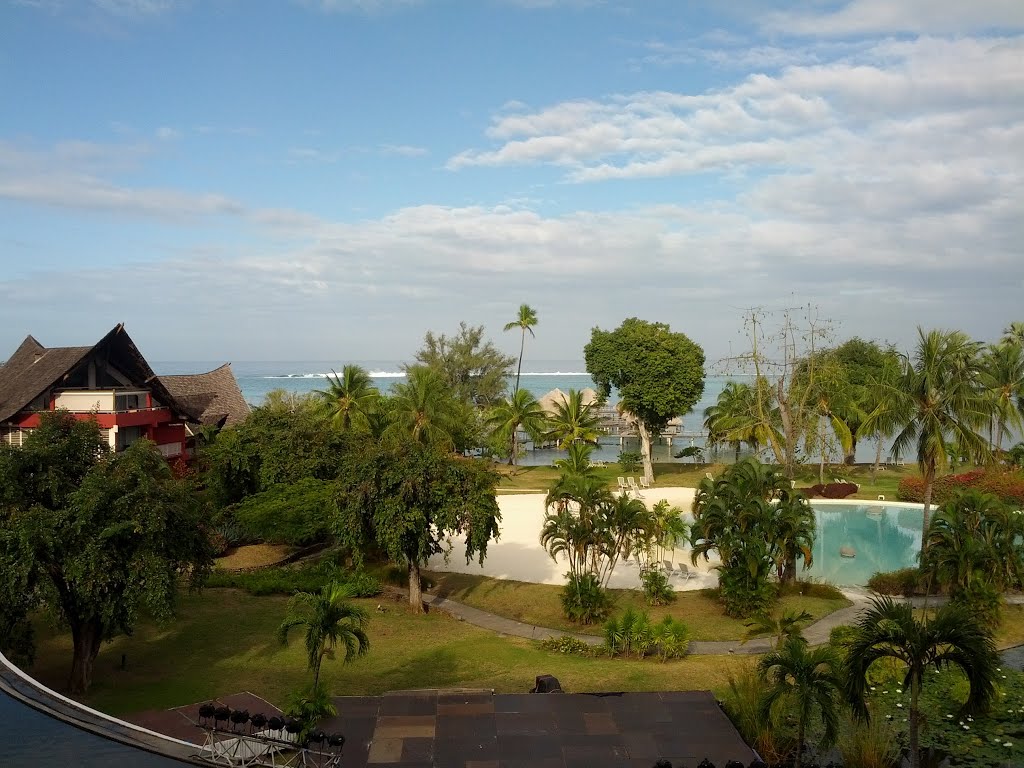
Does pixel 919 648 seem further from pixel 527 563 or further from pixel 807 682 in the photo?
pixel 527 563

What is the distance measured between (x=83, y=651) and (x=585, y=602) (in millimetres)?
11804

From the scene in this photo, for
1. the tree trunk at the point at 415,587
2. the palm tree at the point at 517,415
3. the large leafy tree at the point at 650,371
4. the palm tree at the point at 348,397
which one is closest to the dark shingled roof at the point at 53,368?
the palm tree at the point at 348,397

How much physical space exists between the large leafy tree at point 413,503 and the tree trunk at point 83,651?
24.4 ft

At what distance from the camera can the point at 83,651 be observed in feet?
56.6

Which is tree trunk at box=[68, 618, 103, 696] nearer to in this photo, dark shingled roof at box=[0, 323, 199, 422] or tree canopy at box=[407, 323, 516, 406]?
dark shingled roof at box=[0, 323, 199, 422]

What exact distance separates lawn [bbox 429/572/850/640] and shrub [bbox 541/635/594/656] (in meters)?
1.57

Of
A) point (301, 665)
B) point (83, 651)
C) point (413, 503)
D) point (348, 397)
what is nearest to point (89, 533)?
point (83, 651)

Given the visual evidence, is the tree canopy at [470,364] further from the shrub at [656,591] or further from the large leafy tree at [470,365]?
the shrub at [656,591]

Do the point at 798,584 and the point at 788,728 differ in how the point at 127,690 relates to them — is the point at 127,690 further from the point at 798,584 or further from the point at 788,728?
the point at 798,584

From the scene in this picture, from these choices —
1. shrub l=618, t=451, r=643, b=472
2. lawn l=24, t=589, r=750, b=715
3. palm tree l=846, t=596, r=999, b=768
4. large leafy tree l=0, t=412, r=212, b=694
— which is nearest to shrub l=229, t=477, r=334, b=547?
lawn l=24, t=589, r=750, b=715

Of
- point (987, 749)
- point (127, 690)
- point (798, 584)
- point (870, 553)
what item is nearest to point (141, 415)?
point (127, 690)

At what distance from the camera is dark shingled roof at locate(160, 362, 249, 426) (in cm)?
4559

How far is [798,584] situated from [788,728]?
10.9 m

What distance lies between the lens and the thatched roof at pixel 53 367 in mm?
35062
